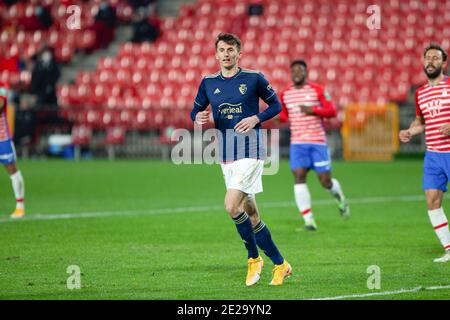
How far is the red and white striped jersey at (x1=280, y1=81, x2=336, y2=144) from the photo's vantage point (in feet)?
48.4

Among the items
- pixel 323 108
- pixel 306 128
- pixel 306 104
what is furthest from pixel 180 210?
pixel 323 108

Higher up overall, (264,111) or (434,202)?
(264,111)

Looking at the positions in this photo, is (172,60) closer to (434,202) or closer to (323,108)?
(323,108)

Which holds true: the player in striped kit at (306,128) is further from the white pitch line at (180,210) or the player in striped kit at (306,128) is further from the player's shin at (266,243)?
the player's shin at (266,243)

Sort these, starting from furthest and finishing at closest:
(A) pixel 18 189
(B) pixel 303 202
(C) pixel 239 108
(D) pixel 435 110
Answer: (A) pixel 18 189 < (B) pixel 303 202 < (D) pixel 435 110 < (C) pixel 239 108

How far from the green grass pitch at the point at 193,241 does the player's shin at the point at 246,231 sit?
36 centimetres

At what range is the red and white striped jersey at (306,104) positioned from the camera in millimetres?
14742

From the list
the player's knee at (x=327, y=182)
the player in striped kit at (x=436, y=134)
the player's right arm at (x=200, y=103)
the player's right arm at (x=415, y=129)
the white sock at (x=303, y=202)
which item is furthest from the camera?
the player's knee at (x=327, y=182)

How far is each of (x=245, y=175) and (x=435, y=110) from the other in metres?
2.77

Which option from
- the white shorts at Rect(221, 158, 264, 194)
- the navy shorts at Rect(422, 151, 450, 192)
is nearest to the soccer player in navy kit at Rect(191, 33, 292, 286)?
the white shorts at Rect(221, 158, 264, 194)

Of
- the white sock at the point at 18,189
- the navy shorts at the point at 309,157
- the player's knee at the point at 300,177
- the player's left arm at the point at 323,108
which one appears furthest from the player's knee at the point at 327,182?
the white sock at the point at 18,189

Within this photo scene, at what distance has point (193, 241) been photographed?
12.7m

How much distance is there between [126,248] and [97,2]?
79.6ft

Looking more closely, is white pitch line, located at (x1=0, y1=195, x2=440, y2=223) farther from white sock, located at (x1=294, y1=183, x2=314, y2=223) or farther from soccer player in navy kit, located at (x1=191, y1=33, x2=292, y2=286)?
soccer player in navy kit, located at (x1=191, y1=33, x2=292, y2=286)
